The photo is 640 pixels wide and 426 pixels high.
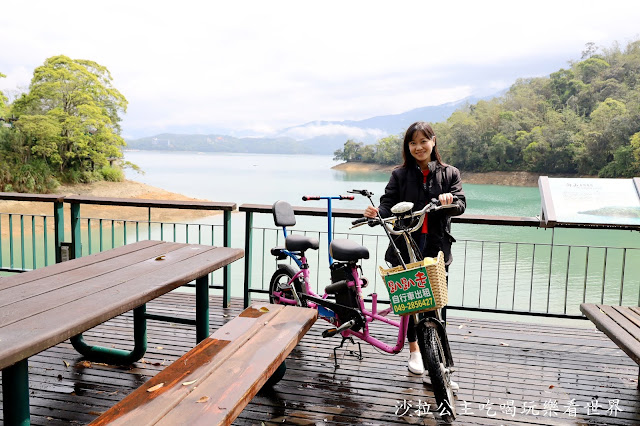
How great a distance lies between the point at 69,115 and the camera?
25891 millimetres

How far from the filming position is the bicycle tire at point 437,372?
8.06 ft

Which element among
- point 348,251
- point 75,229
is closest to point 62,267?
point 348,251

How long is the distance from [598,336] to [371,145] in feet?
173

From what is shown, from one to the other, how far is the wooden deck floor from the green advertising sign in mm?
538

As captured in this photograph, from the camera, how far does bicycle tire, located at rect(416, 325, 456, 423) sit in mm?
2457

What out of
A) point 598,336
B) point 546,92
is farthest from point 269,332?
point 546,92

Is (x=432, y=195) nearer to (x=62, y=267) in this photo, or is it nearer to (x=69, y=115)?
(x=62, y=267)

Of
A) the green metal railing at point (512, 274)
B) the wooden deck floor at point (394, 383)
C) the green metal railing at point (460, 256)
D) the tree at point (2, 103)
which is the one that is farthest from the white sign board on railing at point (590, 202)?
the tree at point (2, 103)

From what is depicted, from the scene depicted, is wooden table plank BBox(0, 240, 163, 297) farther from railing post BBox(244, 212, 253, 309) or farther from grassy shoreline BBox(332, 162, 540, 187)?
grassy shoreline BBox(332, 162, 540, 187)

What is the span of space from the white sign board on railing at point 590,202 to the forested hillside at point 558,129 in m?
38.4

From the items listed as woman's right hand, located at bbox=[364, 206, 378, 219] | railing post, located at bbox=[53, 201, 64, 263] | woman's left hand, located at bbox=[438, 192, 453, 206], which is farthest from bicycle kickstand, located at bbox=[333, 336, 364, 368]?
railing post, located at bbox=[53, 201, 64, 263]

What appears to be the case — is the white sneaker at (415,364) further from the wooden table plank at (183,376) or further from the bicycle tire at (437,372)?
the wooden table plank at (183,376)

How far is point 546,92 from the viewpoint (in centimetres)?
5838

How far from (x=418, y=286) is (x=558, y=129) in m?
48.3
